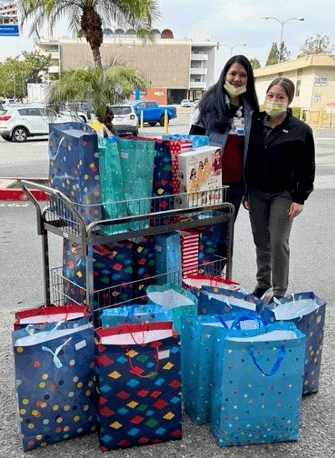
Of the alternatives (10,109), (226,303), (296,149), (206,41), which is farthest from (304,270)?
(206,41)

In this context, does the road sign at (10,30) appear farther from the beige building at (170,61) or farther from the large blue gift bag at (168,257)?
the beige building at (170,61)

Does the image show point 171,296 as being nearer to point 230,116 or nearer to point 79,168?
point 79,168

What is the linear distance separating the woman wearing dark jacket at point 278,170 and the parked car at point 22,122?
49.7 feet

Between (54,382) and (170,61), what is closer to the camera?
(54,382)

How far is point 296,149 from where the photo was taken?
3.17m

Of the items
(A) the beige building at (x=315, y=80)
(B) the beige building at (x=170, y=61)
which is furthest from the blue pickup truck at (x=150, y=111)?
(B) the beige building at (x=170, y=61)

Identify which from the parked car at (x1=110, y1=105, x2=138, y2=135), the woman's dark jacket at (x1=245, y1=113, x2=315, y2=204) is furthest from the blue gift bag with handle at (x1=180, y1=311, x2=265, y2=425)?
the parked car at (x1=110, y1=105, x2=138, y2=135)

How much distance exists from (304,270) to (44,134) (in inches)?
611

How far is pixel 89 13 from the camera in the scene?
1012 centimetres

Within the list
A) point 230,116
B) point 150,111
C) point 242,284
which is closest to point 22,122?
point 150,111

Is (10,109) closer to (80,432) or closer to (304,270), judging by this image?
(304,270)

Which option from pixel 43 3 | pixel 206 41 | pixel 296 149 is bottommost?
pixel 296 149

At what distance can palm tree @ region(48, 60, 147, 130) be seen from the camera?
10508 millimetres

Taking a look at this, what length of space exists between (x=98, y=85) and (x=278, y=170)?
8.11 metres
